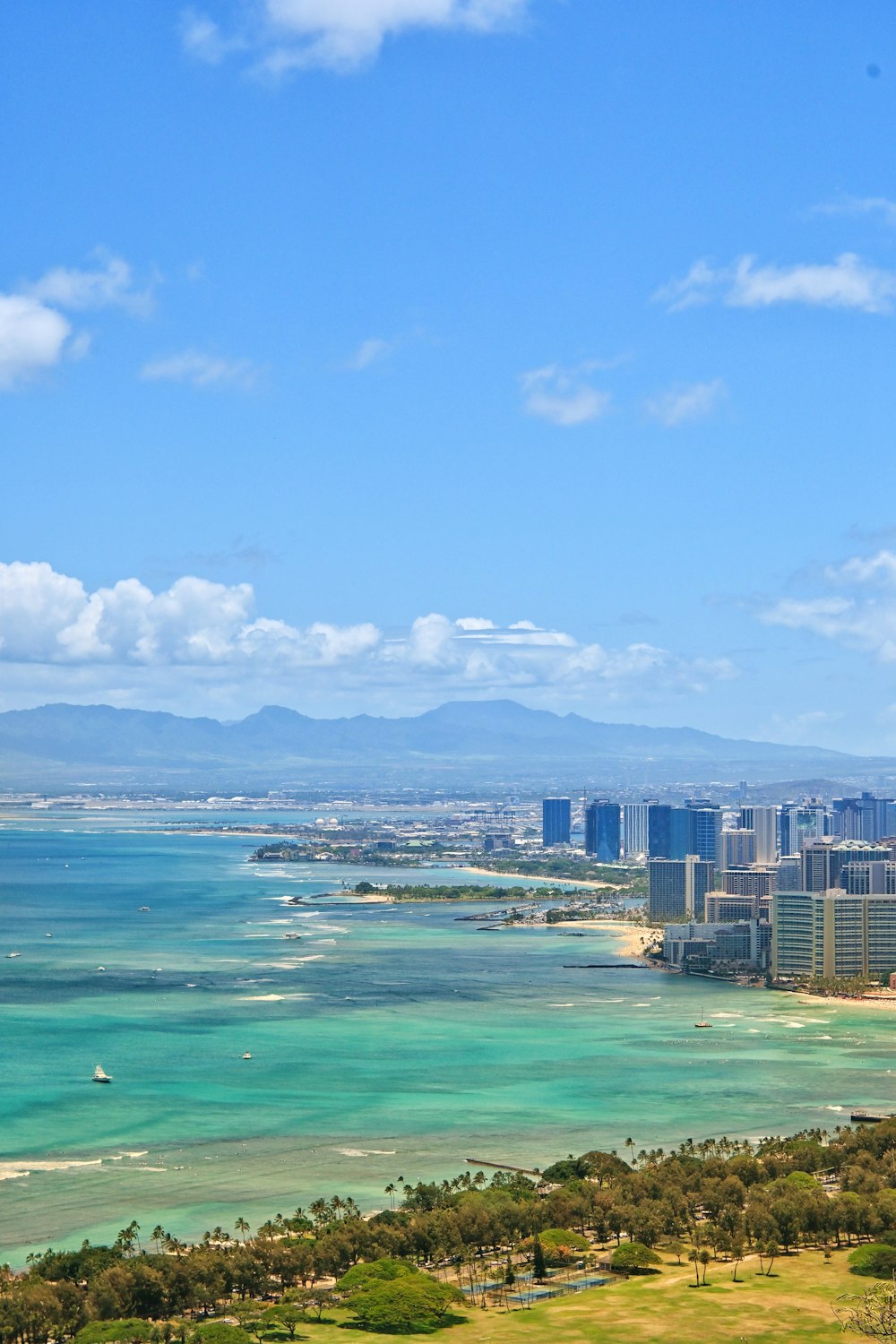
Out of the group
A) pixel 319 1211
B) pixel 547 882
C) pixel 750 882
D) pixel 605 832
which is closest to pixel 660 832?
pixel 547 882

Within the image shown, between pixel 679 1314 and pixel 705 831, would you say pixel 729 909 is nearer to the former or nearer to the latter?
pixel 705 831

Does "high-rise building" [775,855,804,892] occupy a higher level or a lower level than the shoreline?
higher

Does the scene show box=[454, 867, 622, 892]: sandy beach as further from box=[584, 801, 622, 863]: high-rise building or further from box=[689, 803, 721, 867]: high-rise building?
box=[584, 801, 622, 863]: high-rise building

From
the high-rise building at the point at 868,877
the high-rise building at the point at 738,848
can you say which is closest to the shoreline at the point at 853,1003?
the high-rise building at the point at 868,877

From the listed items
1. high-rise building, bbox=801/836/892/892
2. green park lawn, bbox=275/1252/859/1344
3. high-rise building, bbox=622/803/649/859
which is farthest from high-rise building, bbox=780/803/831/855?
green park lawn, bbox=275/1252/859/1344

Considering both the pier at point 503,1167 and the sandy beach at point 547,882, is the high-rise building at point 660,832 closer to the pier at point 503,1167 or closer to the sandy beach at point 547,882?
the sandy beach at point 547,882
